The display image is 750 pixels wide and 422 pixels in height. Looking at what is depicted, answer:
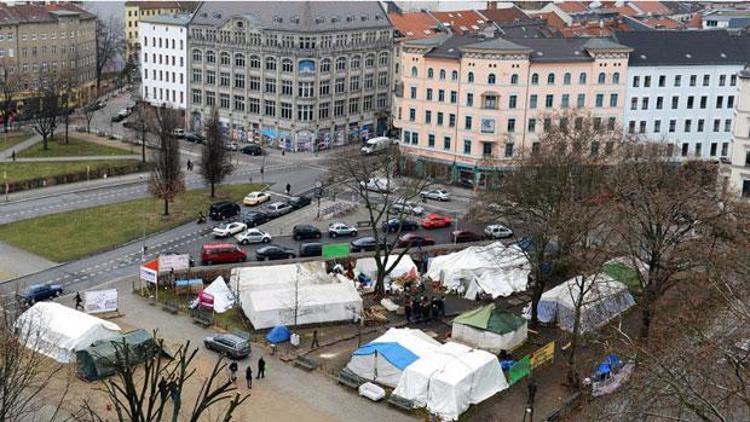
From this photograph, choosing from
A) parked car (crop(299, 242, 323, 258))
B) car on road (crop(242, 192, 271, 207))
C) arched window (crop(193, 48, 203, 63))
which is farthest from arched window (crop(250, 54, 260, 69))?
parked car (crop(299, 242, 323, 258))

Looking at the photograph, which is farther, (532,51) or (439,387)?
(532,51)

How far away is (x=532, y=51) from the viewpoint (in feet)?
245

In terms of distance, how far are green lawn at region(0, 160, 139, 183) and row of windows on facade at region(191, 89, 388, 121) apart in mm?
15094

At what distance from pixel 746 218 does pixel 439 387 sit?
17.3 meters

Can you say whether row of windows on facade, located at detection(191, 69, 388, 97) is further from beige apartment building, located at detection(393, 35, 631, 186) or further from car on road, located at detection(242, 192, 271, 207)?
car on road, located at detection(242, 192, 271, 207)

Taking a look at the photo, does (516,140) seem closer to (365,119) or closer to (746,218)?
(365,119)

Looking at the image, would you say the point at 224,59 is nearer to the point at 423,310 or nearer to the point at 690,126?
the point at 690,126

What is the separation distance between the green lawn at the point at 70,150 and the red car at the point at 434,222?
34993mm

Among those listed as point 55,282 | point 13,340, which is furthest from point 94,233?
point 13,340

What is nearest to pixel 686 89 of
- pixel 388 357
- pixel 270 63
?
pixel 270 63

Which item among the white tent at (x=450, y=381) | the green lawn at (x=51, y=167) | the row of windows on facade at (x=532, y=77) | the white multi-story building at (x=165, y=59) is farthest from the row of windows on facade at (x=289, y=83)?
the white tent at (x=450, y=381)

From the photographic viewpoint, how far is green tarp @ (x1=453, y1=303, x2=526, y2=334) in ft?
139

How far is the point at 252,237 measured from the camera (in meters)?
59.4

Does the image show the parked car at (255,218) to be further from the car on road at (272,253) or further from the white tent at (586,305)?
the white tent at (586,305)
